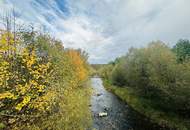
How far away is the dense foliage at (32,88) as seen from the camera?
11.4m

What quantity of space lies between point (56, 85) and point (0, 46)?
6586mm

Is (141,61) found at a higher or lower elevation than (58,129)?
higher

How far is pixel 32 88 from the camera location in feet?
40.0

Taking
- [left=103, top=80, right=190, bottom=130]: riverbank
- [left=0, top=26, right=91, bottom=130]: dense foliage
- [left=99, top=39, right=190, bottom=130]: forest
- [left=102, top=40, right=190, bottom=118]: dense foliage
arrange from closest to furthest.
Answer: [left=0, top=26, right=91, bottom=130]: dense foliage
[left=103, top=80, right=190, bottom=130]: riverbank
[left=99, top=39, right=190, bottom=130]: forest
[left=102, top=40, right=190, bottom=118]: dense foliage

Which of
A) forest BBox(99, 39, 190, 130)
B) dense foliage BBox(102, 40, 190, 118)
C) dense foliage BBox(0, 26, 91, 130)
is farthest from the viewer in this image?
dense foliage BBox(102, 40, 190, 118)

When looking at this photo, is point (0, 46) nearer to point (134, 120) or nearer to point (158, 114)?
point (134, 120)

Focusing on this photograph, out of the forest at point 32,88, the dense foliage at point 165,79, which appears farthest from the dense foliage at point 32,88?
the dense foliage at point 165,79

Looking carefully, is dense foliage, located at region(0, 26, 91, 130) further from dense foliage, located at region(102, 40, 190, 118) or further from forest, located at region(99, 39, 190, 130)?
dense foliage, located at region(102, 40, 190, 118)

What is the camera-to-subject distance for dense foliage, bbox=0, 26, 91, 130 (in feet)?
37.6

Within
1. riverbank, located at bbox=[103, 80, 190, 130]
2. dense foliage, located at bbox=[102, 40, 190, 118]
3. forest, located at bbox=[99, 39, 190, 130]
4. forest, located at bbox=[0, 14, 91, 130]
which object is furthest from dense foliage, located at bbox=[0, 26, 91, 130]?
dense foliage, located at bbox=[102, 40, 190, 118]

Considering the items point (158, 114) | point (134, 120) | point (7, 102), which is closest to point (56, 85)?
point (7, 102)

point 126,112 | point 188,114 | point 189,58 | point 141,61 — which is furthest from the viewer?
point 141,61

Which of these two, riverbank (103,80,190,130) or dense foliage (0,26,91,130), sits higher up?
dense foliage (0,26,91,130)

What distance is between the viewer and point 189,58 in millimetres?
32406
